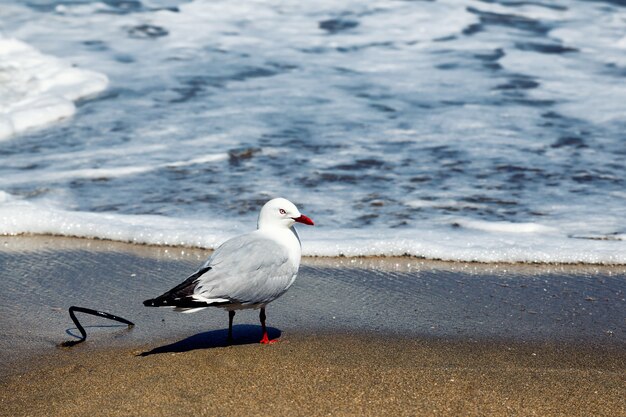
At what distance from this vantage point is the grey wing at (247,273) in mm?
4148

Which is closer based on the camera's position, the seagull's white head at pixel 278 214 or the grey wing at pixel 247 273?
the grey wing at pixel 247 273

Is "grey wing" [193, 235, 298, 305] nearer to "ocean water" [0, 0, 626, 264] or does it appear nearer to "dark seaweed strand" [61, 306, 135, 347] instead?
"dark seaweed strand" [61, 306, 135, 347]

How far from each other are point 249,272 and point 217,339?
437mm

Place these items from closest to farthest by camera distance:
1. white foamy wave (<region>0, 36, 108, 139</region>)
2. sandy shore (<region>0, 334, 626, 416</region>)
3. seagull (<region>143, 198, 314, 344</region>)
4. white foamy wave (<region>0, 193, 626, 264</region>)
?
sandy shore (<region>0, 334, 626, 416</region>) < seagull (<region>143, 198, 314, 344</region>) < white foamy wave (<region>0, 193, 626, 264</region>) < white foamy wave (<region>0, 36, 108, 139</region>)

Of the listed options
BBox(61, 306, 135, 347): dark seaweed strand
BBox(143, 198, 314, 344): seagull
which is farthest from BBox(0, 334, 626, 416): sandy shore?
BBox(143, 198, 314, 344): seagull

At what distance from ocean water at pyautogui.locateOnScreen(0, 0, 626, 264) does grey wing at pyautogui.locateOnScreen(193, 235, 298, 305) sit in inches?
58.3

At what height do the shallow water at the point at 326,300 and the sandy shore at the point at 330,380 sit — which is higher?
the sandy shore at the point at 330,380

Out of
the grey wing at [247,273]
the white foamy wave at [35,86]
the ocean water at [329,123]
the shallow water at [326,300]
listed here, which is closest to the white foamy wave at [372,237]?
the ocean water at [329,123]

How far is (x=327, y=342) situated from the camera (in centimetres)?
436

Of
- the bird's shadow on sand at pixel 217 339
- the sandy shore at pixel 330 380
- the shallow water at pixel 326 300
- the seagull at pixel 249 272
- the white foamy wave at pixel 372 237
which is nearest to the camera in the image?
A: the sandy shore at pixel 330 380

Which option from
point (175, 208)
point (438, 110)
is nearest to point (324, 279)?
point (175, 208)

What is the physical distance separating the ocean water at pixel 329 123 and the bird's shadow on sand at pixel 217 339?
1.34m

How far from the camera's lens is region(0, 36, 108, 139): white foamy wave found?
940cm

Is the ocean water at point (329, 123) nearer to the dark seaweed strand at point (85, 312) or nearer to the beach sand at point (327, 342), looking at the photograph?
the beach sand at point (327, 342)
